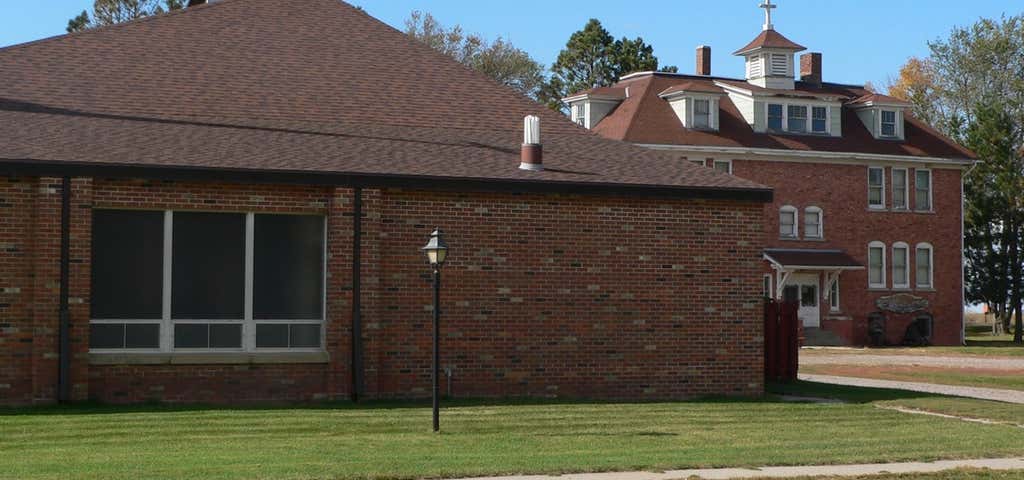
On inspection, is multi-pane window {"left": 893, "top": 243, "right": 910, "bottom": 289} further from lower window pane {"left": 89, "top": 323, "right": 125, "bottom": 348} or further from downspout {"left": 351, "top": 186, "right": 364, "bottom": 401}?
lower window pane {"left": 89, "top": 323, "right": 125, "bottom": 348}

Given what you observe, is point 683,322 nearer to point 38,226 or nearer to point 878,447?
point 878,447

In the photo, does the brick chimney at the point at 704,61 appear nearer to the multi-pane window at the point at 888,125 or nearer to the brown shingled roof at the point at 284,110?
the multi-pane window at the point at 888,125

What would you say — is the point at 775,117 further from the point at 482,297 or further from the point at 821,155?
the point at 482,297

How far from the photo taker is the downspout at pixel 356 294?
20.1 metres

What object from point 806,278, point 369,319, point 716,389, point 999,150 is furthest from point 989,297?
point 369,319

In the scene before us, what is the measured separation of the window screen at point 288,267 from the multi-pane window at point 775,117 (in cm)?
3388

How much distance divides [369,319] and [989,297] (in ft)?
148

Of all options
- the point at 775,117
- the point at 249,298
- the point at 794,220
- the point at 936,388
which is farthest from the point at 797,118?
the point at 249,298

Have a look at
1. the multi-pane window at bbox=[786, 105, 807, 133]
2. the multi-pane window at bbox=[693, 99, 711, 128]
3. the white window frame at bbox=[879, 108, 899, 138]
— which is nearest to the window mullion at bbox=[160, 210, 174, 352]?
the multi-pane window at bbox=[693, 99, 711, 128]

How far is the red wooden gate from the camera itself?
25578mm

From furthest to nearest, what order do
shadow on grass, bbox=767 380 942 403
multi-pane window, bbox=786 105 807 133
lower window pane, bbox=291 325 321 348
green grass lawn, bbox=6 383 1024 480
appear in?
multi-pane window, bbox=786 105 807 133, shadow on grass, bbox=767 380 942 403, lower window pane, bbox=291 325 321 348, green grass lawn, bbox=6 383 1024 480

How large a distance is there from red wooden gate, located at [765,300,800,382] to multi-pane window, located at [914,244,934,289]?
28.8 m

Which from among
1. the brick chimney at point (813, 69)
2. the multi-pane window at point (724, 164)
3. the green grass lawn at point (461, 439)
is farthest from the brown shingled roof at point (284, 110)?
the brick chimney at point (813, 69)

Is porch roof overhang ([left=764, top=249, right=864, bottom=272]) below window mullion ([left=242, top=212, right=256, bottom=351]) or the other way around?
the other way around
